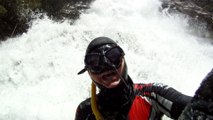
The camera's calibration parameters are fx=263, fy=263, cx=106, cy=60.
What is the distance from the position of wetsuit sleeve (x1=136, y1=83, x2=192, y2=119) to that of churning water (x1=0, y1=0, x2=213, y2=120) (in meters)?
3.72

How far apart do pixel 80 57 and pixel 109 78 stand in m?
5.28

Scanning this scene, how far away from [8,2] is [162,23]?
5189 millimetres

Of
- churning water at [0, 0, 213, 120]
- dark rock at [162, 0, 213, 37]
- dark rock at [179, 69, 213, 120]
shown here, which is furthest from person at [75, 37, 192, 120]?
dark rock at [162, 0, 213, 37]

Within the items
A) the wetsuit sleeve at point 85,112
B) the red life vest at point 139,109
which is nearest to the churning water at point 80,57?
the wetsuit sleeve at point 85,112

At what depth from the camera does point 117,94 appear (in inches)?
64.3

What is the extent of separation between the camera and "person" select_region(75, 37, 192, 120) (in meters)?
1.54

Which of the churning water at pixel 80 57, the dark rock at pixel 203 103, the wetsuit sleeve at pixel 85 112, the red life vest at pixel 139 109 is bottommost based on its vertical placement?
the churning water at pixel 80 57

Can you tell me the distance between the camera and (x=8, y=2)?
27.1 ft

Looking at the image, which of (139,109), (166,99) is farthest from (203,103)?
(139,109)

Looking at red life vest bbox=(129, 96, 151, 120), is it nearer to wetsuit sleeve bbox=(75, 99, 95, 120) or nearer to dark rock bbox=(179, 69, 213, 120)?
wetsuit sleeve bbox=(75, 99, 95, 120)

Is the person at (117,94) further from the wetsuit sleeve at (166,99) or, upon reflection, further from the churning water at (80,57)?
the churning water at (80,57)

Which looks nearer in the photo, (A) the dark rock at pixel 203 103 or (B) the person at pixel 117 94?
(A) the dark rock at pixel 203 103

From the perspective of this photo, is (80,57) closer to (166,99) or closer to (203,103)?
(166,99)

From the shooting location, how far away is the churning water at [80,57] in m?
5.52
